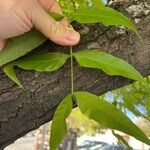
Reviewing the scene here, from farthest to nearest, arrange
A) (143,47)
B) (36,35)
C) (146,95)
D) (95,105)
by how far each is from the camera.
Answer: (146,95)
(143,47)
(36,35)
(95,105)

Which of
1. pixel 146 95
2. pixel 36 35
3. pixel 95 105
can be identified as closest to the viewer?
pixel 95 105

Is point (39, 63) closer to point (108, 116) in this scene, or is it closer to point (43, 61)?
point (43, 61)

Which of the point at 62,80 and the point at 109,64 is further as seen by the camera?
the point at 62,80

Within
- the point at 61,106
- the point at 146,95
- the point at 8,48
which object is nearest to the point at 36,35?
the point at 8,48

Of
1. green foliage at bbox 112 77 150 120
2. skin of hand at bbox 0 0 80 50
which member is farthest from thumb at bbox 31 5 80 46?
green foliage at bbox 112 77 150 120

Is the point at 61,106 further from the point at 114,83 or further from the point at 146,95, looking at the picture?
the point at 146,95

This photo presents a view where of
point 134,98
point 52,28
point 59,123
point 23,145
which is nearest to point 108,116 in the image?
point 59,123
